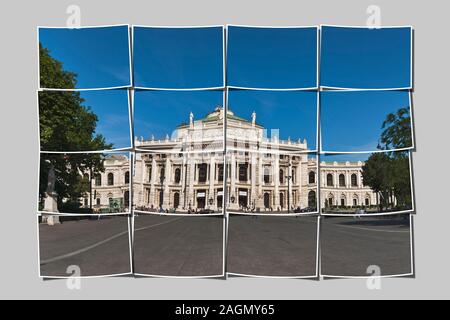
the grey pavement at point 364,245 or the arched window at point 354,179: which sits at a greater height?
the arched window at point 354,179

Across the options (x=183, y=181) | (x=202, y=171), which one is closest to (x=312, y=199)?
(x=202, y=171)

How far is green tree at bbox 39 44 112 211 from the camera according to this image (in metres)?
7.27

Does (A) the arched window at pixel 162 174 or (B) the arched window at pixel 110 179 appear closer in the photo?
(A) the arched window at pixel 162 174

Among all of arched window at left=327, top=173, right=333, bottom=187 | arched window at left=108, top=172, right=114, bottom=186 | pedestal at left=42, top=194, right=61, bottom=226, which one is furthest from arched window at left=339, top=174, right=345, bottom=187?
pedestal at left=42, top=194, right=61, bottom=226

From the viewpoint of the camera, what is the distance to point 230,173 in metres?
7.03

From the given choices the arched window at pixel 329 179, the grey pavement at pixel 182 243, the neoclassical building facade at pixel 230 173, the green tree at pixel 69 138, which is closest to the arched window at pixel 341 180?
the neoclassical building facade at pixel 230 173

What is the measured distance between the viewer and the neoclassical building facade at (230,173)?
22.9 ft

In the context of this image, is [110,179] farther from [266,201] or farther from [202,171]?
[266,201]

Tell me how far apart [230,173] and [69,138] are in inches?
129

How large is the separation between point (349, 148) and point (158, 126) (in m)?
3.61

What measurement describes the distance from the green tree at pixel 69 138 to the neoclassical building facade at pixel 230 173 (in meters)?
0.47

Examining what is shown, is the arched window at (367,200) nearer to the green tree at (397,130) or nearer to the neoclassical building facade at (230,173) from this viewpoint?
the neoclassical building facade at (230,173)

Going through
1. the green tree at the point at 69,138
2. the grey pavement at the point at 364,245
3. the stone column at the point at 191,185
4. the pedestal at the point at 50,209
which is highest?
the green tree at the point at 69,138

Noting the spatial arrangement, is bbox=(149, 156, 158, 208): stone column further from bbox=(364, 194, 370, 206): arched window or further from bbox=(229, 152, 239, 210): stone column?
bbox=(364, 194, 370, 206): arched window
